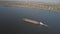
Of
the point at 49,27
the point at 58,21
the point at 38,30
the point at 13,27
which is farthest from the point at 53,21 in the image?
the point at 13,27

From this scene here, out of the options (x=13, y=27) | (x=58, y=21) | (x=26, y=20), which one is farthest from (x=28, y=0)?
(x=58, y=21)

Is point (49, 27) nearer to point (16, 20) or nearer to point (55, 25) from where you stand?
point (55, 25)

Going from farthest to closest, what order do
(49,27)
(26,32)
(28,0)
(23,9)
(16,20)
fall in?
(23,9), (16,20), (28,0), (49,27), (26,32)

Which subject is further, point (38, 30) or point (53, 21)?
point (53, 21)

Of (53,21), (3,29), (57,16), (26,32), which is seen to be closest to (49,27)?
(53,21)

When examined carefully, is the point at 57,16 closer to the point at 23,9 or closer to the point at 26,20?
the point at 26,20

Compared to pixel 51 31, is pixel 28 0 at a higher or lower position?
higher

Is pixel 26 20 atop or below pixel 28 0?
below

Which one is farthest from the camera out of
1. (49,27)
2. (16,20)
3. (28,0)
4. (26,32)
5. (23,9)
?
(23,9)

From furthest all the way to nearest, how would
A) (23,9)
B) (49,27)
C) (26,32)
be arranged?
(23,9), (49,27), (26,32)
